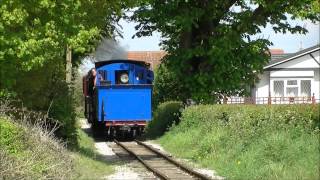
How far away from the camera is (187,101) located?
105 ft

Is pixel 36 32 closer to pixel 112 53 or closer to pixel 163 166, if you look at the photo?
pixel 163 166

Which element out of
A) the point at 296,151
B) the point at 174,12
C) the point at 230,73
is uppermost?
the point at 174,12

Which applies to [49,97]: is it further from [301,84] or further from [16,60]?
[301,84]

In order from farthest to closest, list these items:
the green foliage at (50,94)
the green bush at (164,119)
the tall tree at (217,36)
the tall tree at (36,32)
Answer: the green bush at (164,119) → the tall tree at (217,36) → the green foliage at (50,94) → the tall tree at (36,32)

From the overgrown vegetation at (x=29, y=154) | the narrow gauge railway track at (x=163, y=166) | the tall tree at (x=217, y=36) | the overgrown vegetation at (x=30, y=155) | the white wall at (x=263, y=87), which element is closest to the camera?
the overgrown vegetation at (x=29, y=154)

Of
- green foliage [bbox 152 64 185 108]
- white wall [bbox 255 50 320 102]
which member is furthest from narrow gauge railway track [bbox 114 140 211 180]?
white wall [bbox 255 50 320 102]

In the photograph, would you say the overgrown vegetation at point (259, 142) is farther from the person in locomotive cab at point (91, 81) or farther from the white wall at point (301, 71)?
the white wall at point (301, 71)

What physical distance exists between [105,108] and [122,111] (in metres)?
0.82

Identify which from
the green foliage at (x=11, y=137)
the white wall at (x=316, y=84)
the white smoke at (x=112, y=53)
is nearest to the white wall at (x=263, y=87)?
the white wall at (x=316, y=84)

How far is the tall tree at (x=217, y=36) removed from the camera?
30484 mm

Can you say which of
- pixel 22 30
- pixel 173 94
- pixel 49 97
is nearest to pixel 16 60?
pixel 22 30

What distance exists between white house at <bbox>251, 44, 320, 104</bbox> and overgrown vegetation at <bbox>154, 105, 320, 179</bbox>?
1901 centimetres

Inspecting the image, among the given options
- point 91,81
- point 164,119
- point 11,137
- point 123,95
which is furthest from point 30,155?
point 91,81

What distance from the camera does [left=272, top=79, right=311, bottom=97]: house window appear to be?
42656mm
